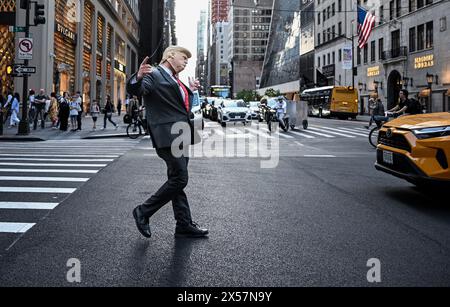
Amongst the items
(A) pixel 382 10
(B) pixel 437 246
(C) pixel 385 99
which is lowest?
(B) pixel 437 246

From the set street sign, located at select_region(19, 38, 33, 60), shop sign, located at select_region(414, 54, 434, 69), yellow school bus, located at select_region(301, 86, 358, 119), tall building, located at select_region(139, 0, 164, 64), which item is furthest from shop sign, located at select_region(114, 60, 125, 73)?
street sign, located at select_region(19, 38, 33, 60)

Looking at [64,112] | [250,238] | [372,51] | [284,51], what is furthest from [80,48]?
[284,51]

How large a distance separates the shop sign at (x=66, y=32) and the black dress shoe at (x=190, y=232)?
2912cm

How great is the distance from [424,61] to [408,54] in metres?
3.74

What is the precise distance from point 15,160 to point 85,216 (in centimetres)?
663

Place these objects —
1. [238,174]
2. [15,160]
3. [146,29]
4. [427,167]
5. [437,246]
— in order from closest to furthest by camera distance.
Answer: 1. [437,246]
2. [427,167]
3. [238,174]
4. [15,160]
5. [146,29]

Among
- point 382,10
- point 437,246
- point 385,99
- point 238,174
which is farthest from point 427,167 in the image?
point 382,10

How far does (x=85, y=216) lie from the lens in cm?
590

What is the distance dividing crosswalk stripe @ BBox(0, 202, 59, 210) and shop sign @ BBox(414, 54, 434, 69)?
44286mm

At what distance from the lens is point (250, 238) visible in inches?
195

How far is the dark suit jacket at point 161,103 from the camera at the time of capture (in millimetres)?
4820

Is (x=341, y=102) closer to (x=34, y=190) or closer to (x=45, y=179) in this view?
(x=45, y=179)

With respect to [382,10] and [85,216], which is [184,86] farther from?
[382,10]

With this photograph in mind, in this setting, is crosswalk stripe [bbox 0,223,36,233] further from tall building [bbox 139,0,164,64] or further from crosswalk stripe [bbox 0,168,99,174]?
tall building [bbox 139,0,164,64]
